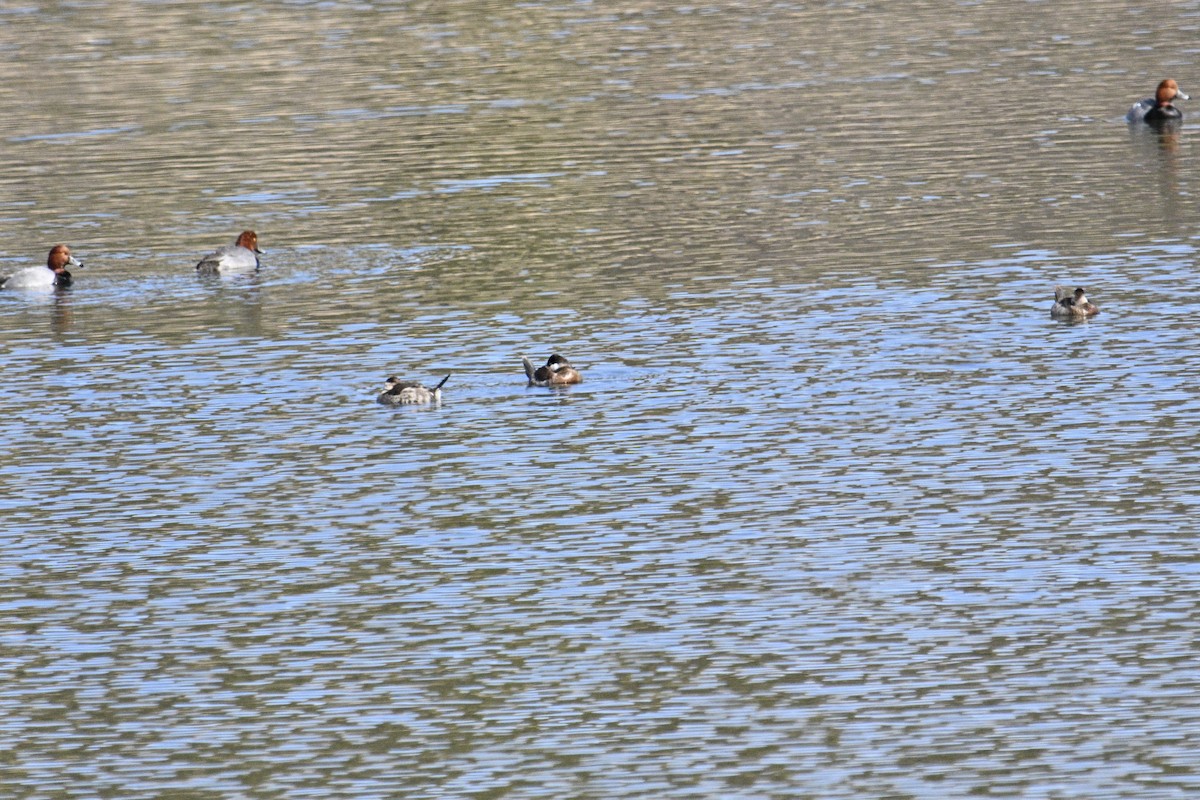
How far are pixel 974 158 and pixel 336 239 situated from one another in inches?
453

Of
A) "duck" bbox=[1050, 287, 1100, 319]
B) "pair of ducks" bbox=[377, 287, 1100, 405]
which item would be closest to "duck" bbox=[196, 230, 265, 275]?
"pair of ducks" bbox=[377, 287, 1100, 405]

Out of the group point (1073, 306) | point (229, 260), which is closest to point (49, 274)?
point (229, 260)

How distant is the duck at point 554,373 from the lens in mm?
25734

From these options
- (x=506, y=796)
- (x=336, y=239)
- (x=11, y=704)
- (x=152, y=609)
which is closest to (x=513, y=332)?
(x=336, y=239)

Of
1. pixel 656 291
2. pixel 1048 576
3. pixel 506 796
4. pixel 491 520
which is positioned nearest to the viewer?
pixel 506 796

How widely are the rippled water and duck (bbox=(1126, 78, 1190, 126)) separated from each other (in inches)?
28.6

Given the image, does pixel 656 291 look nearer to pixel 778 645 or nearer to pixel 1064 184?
pixel 1064 184

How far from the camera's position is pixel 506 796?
50.1 feet

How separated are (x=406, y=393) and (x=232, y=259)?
9.49m

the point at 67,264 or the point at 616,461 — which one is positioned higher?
the point at 67,264

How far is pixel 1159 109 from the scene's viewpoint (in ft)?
143

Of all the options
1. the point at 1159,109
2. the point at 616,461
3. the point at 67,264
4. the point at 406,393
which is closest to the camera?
the point at 616,461

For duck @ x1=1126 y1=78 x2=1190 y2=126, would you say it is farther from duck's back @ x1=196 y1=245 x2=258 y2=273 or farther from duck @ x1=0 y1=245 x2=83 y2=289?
duck @ x1=0 y1=245 x2=83 y2=289

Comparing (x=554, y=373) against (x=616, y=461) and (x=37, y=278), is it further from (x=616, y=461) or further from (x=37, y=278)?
Result: (x=37, y=278)
